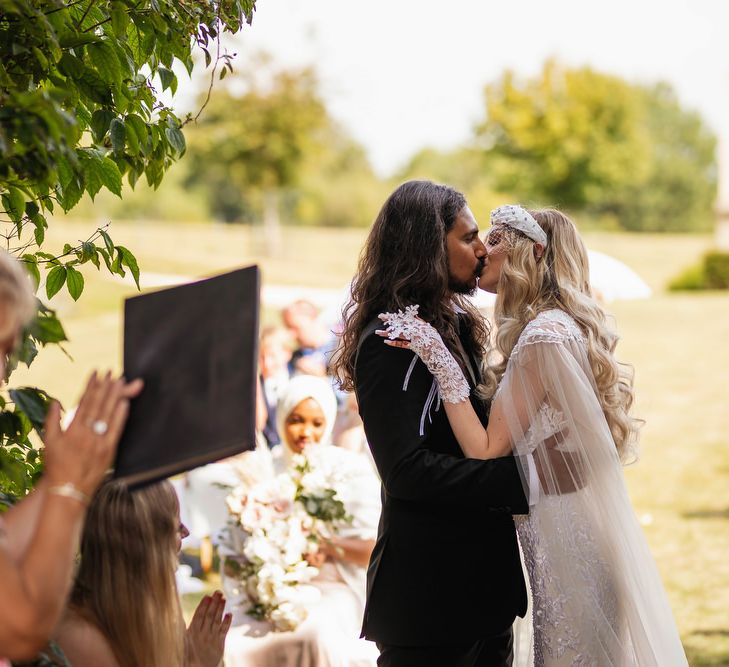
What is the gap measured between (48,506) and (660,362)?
2106 centimetres

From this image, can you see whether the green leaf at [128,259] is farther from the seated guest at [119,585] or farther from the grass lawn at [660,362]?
the grass lawn at [660,362]

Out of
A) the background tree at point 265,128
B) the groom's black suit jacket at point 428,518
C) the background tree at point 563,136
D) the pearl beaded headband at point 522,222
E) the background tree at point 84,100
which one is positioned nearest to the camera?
the background tree at point 84,100

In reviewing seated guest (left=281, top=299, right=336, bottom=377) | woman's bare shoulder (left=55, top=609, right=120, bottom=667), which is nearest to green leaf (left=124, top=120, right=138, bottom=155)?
woman's bare shoulder (left=55, top=609, right=120, bottom=667)

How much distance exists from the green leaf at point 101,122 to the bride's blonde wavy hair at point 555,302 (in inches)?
52.8

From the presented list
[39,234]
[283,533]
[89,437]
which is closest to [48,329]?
[89,437]

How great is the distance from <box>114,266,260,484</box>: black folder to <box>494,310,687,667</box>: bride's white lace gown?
1347mm

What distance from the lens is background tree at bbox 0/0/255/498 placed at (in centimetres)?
199

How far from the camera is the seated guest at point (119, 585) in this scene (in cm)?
216

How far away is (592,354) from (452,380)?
0.51m

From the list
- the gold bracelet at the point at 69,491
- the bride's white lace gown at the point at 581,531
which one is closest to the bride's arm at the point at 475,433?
the bride's white lace gown at the point at 581,531

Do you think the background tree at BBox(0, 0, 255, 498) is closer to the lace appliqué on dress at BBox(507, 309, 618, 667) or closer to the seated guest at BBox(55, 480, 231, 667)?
the seated guest at BBox(55, 480, 231, 667)

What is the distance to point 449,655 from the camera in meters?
2.85

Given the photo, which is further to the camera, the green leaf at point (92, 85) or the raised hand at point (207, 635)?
the raised hand at point (207, 635)

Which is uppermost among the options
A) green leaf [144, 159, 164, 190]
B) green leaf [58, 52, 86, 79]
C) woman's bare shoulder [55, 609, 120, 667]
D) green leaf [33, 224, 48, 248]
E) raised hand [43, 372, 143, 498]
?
green leaf [58, 52, 86, 79]
